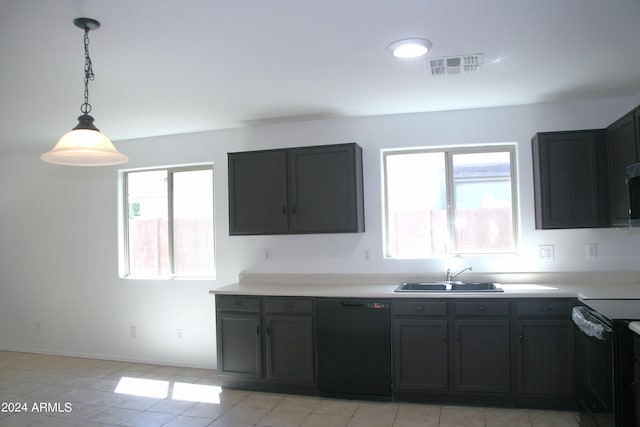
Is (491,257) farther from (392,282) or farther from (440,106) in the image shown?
(440,106)

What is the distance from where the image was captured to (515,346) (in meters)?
3.27

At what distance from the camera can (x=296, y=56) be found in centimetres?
271

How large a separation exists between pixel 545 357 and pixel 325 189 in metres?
2.16

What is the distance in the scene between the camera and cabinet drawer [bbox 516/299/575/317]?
10.5 feet

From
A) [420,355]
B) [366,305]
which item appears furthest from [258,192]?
[420,355]

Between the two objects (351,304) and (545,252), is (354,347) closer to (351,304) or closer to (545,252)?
(351,304)

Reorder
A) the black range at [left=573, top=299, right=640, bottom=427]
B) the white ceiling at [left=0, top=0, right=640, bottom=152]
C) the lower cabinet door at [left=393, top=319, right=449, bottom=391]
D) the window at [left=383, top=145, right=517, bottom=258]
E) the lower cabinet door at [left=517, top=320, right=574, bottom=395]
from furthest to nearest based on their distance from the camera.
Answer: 1. the window at [left=383, top=145, right=517, bottom=258]
2. the lower cabinet door at [left=393, top=319, right=449, bottom=391]
3. the lower cabinet door at [left=517, top=320, right=574, bottom=395]
4. the black range at [left=573, top=299, right=640, bottom=427]
5. the white ceiling at [left=0, top=0, right=640, bottom=152]

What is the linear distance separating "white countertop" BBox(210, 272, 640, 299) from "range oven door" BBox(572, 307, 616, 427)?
0.38m

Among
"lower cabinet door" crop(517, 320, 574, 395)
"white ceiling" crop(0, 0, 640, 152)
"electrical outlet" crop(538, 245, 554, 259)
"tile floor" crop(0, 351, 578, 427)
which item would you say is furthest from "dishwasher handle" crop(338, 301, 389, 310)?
"white ceiling" crop(0, 0, 640, 152)

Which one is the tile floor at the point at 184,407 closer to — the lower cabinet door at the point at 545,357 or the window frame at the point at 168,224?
the lower cabinet door at the point at 545,357

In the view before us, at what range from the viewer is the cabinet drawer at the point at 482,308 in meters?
3.29

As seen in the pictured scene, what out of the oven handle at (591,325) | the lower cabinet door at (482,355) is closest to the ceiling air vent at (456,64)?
the oven handle at (591,325)

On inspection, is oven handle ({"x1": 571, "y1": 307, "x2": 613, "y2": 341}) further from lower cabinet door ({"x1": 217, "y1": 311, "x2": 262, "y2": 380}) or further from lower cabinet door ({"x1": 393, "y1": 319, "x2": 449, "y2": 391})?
lower cabinet door ({"x1": 217, "y1": 311, "x2": 262, "y2": 380})

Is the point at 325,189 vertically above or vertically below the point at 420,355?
above
